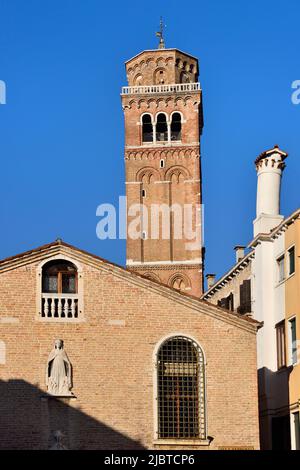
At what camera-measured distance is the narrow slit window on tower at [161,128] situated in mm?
88688

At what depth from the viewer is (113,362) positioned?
116ft

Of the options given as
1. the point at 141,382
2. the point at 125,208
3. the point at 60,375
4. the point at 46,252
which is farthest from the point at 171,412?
the point at 125,208

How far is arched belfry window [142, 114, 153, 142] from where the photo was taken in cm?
8862

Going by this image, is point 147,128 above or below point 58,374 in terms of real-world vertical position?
above

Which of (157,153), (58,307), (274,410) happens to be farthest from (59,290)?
(157,153)

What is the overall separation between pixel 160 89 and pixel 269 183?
46.2 m

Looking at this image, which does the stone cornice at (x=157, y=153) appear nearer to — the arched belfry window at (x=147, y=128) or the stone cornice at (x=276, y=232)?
the arched belfry window at (x=147, y=128)

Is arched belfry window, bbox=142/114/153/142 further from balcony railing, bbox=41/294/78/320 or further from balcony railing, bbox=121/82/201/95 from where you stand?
balcony railing, bbox=41/294/78/320

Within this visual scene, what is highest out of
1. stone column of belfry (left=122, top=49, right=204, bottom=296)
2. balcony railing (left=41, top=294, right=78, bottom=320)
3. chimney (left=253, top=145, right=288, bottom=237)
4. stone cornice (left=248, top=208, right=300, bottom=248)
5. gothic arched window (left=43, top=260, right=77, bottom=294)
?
stone column of belfry (left=122, top=49, right=204, bottom=296)

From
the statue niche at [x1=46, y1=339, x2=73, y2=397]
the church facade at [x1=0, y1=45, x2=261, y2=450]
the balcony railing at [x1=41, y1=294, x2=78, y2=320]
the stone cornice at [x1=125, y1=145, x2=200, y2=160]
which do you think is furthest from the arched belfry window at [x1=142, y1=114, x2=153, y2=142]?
the statue niche at [x1=46, y1=339, x2=73, y2=397]

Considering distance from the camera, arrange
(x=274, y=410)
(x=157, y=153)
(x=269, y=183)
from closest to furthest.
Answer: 1. (x=274, y=410)
2. (x=269, y=183)
3. (x=157, y=153)

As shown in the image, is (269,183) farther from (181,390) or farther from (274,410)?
(181,390)

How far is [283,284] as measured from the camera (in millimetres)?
41250

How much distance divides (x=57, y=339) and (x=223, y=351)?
5263mm
